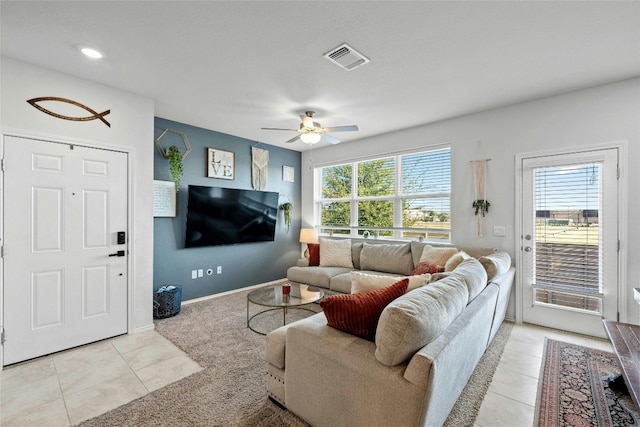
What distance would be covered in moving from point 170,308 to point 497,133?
481 cm

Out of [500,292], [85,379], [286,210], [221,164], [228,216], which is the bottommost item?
[85,379]

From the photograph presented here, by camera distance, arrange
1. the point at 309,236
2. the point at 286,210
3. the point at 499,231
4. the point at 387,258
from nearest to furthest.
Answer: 1. the point at 499,231
2. the point at 387,258
3. the point at 309,236
4. the point at 286,210

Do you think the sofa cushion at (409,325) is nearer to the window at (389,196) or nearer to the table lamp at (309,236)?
the window at (389,196)

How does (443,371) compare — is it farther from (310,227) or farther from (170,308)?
(310,227)

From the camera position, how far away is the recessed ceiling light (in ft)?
7.53

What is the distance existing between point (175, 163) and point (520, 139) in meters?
4.55

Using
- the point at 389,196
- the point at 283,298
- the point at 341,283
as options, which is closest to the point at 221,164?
the point at 283,298

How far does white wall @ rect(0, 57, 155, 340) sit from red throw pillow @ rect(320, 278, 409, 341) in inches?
103

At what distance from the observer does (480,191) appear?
371 cm

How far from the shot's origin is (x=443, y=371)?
4.40ft

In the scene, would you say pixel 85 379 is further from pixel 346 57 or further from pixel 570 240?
pixel 570 240

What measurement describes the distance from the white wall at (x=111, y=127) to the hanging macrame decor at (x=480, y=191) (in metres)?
4.14

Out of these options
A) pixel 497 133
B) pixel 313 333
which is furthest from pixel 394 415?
pixel 497 133

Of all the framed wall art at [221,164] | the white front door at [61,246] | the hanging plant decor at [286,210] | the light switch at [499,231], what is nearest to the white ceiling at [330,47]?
the white front door at [61,246]
